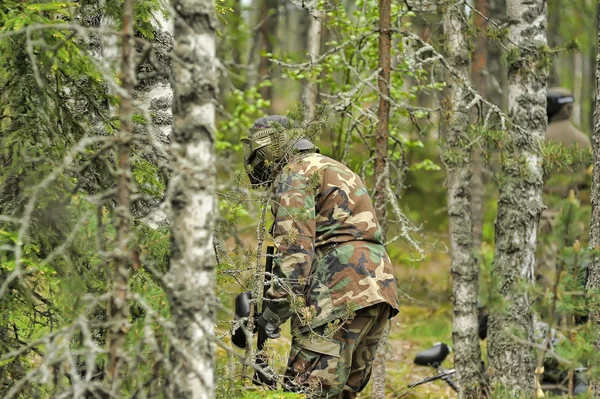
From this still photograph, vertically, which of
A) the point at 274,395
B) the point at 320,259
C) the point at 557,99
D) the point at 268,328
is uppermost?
the point at 557,99

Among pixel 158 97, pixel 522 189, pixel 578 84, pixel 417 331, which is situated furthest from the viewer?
pixel 578 84

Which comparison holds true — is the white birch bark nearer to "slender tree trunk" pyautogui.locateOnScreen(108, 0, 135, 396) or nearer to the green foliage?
the green foliage

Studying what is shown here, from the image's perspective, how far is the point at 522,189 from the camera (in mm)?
6195

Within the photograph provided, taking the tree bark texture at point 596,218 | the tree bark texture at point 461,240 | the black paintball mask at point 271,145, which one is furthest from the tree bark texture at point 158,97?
the tree bark texture at point 596,218

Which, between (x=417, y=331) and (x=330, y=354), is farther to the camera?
(x=417, y=331)

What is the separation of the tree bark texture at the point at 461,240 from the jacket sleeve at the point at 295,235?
7.88ft

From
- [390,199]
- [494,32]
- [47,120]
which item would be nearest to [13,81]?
[47,120]

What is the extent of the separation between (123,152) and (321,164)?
2.26m

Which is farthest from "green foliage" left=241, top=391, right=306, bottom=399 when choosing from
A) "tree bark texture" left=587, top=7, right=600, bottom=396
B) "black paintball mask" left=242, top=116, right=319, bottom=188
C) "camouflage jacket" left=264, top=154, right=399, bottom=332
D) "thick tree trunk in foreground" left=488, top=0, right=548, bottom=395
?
"thick tree trunk in foreground" left=488, top=0, right=548, bottom=395

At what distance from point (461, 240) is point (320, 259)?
236 centimetres

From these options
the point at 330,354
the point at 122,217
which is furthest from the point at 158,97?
the point at 122,217

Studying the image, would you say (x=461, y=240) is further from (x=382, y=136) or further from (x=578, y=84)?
(x=578, y=84)

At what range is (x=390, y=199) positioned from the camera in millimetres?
6238

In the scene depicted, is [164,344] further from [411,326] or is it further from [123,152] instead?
[411,326]
